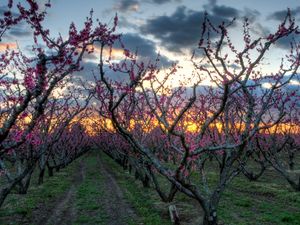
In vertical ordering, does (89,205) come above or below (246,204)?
below

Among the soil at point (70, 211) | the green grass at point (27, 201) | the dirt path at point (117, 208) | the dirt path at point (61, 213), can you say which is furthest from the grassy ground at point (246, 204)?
the green grass at point (27, 201)

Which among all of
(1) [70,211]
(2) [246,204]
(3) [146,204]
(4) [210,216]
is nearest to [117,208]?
(3) [146,204]

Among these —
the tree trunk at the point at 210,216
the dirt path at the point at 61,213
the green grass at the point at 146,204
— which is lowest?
the dirt path at the point at 61,213

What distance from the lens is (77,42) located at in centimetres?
1023

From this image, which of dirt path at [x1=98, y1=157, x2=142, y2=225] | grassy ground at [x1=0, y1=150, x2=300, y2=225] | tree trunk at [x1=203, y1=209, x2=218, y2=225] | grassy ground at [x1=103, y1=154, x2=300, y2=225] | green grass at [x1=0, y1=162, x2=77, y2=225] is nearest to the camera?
tree trunk at [x1=203, y1=209, x2=218, y2=225]

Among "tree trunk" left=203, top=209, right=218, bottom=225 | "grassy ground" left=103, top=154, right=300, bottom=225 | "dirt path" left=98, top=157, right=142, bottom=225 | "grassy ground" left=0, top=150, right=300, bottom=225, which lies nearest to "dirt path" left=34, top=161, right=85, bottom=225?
"grassy ground" left=0, top=150, right=300, bottom=225

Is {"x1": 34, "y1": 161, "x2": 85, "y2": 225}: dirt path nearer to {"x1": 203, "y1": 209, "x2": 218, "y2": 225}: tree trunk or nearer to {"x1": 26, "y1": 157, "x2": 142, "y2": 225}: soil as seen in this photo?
{"x1": 26, "y1": 157, "x2": 142, "y2": 225}: soil

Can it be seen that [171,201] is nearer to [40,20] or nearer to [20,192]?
[20,192]

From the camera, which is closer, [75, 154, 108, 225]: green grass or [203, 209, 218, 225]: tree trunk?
[203, 209, 218, 225]: tree trunk

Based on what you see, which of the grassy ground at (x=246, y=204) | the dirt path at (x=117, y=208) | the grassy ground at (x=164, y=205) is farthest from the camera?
the dirt path at (x=117, y=208)

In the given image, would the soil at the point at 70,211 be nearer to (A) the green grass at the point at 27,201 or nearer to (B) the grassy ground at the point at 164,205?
(B) the grassy ground at the point at 164,205

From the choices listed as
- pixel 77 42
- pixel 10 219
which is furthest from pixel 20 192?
pixel 77 42

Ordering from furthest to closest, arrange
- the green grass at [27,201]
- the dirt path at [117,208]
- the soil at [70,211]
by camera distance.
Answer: the green grass at [27,201] → the dirt path at [117,208] → the soil at [70,211]

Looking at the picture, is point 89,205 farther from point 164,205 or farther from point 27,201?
point 164,205
